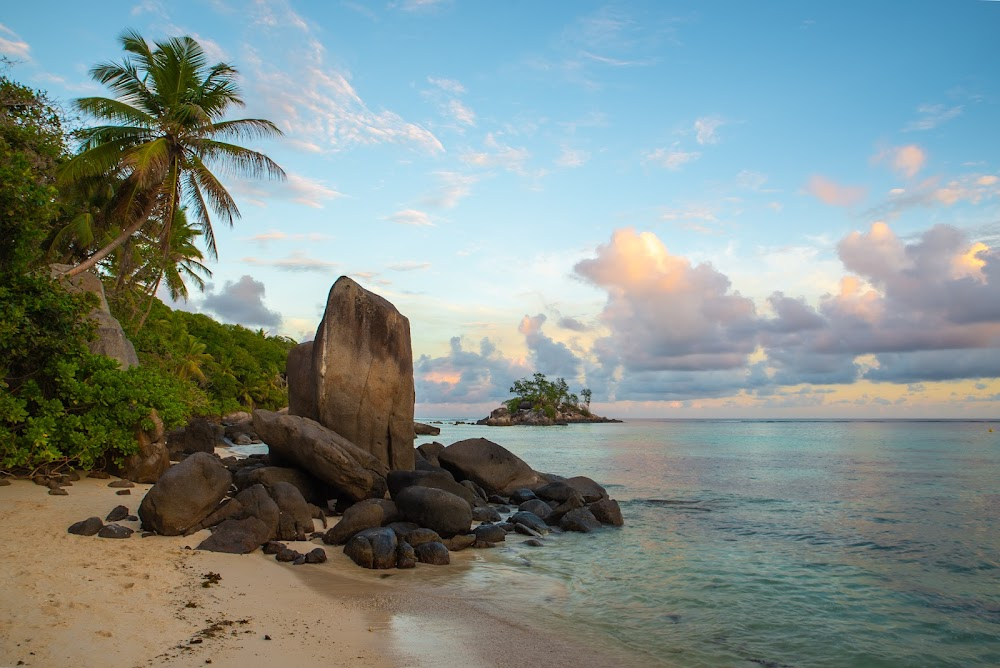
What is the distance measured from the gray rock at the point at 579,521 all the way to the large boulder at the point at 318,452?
4196 mm

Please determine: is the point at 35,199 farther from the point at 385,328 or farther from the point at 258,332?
the point at 258,332

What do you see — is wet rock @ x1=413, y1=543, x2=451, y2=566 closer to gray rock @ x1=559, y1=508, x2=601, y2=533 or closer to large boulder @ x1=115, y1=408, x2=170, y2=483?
gray rock @ x1=559, y1=508, x2=601, y2=533

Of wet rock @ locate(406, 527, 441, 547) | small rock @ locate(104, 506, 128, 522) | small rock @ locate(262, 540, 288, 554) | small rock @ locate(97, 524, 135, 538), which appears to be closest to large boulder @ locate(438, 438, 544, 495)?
wet rock @ locate(406, 527, 441, 547)

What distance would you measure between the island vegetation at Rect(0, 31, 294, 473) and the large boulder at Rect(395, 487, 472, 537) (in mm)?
5749

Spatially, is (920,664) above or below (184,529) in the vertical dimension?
below

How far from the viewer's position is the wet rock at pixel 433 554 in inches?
399

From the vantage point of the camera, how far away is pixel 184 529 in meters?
9.55

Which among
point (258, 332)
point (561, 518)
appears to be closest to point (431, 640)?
point (561, 518)

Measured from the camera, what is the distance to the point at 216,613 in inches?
265

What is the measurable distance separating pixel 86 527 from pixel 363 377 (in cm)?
711

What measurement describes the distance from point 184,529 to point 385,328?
23.8ft

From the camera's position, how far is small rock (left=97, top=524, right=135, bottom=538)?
8.88 metres

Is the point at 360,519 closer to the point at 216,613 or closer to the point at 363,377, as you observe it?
the point at 216,613

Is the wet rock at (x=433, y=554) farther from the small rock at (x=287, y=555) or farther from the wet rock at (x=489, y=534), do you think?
the small rock at (x=287, y=555)
